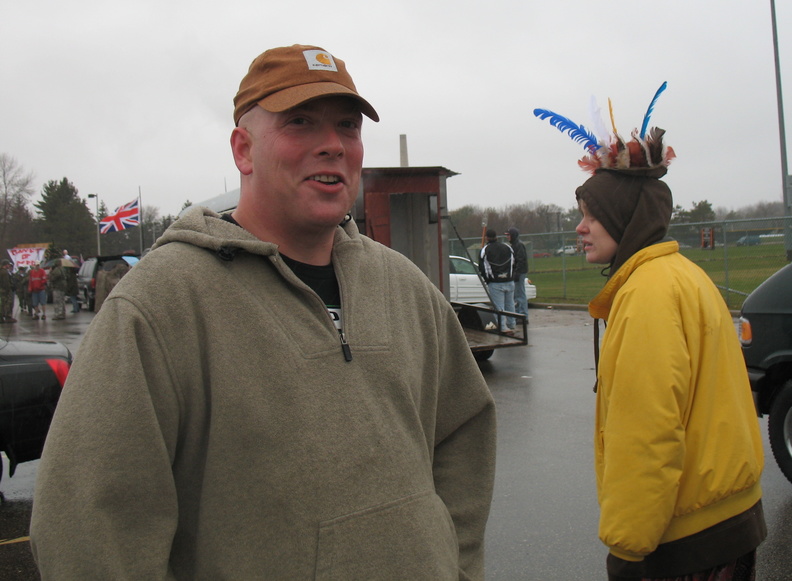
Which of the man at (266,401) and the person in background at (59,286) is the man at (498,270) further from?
the person in background at (59,286)

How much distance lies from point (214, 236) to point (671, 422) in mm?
1339

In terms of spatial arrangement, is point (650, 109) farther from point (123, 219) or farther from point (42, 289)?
point (123, 219)

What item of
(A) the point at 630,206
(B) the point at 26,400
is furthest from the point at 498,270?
(A) the point at 630,206

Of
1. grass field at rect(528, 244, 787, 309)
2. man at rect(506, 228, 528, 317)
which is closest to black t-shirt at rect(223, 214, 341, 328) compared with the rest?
man at rect(506, 228, 528, 317)

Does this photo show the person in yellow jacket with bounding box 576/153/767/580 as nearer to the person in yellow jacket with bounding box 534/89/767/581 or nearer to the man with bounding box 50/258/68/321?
the person in yellow jacket with bounding box 534/89/767/581

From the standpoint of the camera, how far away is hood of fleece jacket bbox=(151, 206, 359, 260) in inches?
57.9

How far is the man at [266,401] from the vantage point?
1.25 meters

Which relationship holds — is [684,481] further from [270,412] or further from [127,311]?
[127,311]

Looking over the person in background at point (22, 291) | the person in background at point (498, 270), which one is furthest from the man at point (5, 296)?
the person in background at point (498, 270)

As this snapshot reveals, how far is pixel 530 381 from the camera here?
29.4ft

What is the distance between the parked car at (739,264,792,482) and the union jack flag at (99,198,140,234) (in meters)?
28.2

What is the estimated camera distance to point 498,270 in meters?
13.0

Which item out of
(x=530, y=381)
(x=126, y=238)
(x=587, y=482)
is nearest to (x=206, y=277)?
(x=587, y=482)

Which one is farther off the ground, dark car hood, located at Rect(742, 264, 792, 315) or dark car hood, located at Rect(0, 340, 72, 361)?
dark car hood, located at Rect(742, 264, 792, 315)
